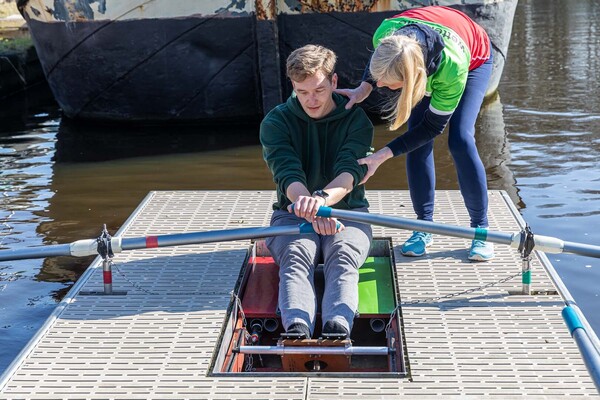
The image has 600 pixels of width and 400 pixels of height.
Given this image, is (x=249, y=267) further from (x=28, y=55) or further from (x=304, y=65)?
(x=28, y=55)

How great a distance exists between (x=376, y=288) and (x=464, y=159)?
80 centimetres

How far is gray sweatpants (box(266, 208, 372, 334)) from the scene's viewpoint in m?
4.36

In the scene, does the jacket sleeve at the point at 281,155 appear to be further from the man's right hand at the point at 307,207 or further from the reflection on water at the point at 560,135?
the reflection on water at the point at 560,135

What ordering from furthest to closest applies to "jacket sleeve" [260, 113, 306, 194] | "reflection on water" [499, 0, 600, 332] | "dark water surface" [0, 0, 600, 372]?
"reflection on water" [499, 0, 600, 332] < "dark water surface" [0, 0, 600, 372] < "jacket sleeve" [260, 113, 306, 194]

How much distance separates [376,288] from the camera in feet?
16.3

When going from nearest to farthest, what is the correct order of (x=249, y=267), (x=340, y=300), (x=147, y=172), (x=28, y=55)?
(x=340, y=300)
(x=249, y=267)
(x=147, y=172)
(x=28, y=55)

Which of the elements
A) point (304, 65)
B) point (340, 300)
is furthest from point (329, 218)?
point (304, 65)

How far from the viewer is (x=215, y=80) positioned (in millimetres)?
10531

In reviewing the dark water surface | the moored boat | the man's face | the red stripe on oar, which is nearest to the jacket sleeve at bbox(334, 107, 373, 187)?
the man's face

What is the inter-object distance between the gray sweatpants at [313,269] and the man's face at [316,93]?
55cm

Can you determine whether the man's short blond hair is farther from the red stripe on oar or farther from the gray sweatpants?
the red stripe on oar

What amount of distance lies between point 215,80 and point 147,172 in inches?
66.4

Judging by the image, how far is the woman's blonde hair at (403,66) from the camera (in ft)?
14.2

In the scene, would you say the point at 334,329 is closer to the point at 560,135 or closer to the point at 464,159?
the point at 464,159
